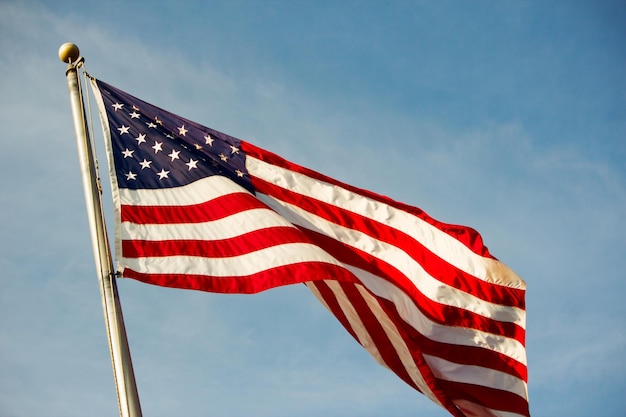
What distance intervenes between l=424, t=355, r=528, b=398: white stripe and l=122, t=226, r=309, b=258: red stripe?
10.4 feet

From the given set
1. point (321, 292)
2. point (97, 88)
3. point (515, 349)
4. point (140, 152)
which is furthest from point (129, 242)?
point (515, 349)

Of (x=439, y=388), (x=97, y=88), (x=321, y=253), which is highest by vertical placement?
(x=97, y=88)

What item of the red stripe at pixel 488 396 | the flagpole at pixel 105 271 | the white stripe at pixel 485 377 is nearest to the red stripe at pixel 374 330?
the red stripe at pixel 488 396

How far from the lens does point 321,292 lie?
543 inches

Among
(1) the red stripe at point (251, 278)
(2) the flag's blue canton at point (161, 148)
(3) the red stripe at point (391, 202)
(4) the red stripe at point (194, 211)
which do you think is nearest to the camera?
(1) the red stripe at point (251, 278)

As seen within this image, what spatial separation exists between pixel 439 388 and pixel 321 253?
299 cm

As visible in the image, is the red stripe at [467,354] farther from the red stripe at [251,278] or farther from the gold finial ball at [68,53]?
the gold finial ball at [68,53]

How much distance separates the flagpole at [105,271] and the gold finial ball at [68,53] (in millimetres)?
375

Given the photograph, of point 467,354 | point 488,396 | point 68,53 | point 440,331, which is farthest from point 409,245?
point 68,53

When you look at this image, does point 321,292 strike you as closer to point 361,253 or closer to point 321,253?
point 361,253

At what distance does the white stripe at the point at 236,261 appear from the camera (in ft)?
35.4

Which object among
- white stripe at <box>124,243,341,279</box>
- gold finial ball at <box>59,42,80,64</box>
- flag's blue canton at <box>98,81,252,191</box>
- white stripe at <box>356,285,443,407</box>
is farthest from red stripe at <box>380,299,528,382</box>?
gold finial ball at <box>59,42,80,64</box>

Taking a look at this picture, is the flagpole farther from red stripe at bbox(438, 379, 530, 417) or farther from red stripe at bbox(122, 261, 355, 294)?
red stripe at bbox(438, 379, 530, 417)

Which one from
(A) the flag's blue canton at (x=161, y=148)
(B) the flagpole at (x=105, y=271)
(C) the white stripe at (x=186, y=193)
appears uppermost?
(A) the flag's blue canton at (x=161, y=148)
